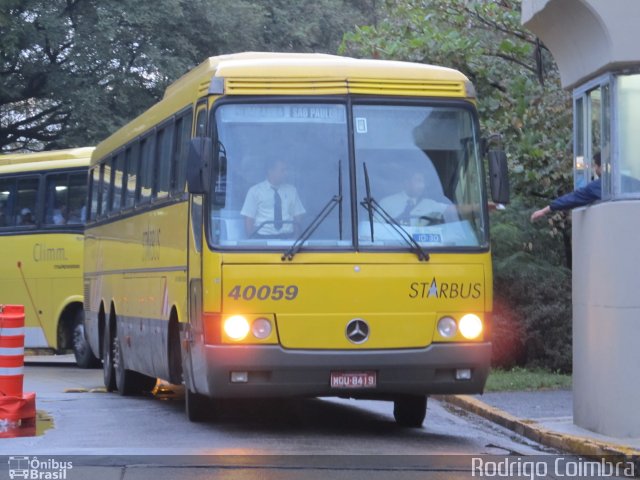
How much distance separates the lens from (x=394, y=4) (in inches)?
827

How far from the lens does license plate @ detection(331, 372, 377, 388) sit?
11.4 meters

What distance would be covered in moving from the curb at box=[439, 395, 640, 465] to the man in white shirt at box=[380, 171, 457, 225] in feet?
7.20

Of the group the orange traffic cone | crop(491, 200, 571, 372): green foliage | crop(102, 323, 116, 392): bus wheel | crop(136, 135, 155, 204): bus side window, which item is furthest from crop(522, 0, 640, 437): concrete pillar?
crop(102, 323, 116, 392): bus wheel

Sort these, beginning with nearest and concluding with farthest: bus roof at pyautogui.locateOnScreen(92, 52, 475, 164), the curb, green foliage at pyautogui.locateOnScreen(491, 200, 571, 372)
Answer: the curb, bus roof at pyautogui.locateOnScreen(92, 52, 475, 164), green foliage at pyautogui.locateOnScreen(491, 200, 571, 372)

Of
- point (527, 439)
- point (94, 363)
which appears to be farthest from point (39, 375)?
point (527, 439)

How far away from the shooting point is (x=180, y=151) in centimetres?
1321

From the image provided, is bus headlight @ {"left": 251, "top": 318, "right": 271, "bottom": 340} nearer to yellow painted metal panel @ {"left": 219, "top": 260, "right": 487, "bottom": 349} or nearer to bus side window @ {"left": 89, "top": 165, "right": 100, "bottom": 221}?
yellow painted metal panel @ {"left": 219, "top": 260, "right": 487, "bottom": 349}

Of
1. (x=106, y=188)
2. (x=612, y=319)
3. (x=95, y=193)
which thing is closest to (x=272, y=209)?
(x=612, y=319)

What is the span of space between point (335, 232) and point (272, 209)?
1.93 feet

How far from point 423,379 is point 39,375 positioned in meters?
11.1

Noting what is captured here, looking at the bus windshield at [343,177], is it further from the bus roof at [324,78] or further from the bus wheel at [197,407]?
the bus wheel at [197,407]

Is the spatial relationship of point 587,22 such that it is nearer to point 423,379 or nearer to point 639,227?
point 639,227

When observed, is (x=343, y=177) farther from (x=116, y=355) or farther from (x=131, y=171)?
(x=116, y=355)

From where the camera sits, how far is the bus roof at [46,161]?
77.3 ft
